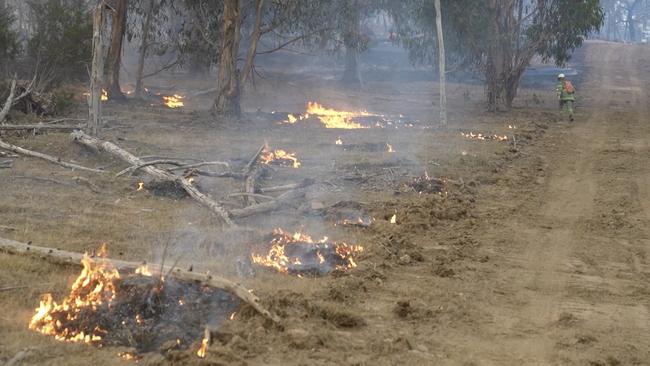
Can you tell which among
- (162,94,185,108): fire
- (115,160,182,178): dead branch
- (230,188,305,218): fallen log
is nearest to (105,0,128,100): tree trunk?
(162,94,185,108): fire

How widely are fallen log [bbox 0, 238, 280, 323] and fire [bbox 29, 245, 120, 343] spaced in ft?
0.69

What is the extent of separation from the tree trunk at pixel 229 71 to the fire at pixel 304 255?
568 inches

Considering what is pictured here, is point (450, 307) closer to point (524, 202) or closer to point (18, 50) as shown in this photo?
point (524, 202)

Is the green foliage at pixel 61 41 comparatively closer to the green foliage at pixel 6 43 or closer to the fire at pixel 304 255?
the green foliage at pixel 6 43

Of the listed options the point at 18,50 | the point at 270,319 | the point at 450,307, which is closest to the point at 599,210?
the point at 450,307

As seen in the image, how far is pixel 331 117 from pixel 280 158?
32.2 feet

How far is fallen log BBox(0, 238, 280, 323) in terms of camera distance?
19.6ft

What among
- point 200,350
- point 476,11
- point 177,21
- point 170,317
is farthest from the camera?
point 177,21

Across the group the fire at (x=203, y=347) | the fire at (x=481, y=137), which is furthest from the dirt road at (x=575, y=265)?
the fire at (x=203, y=347)

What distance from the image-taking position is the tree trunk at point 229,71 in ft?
72.6

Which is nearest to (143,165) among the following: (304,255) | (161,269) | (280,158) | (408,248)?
(280,158)

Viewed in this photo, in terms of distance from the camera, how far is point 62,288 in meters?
6.28

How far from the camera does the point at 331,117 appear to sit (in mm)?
23844

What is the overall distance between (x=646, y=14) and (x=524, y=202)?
320ft
